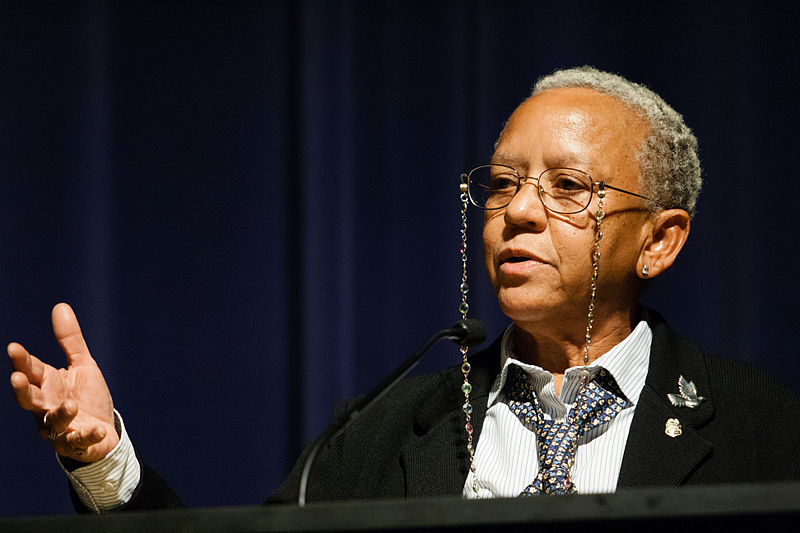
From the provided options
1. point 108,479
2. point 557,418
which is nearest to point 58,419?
point 108,479

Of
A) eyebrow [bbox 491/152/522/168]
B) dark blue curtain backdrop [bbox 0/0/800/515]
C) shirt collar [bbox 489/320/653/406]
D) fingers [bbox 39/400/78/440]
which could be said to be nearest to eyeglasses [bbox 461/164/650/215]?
eyebrow [bbox 491/152/522/168]

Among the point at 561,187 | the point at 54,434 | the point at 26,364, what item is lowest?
the point at 54,434

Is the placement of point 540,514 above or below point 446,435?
above

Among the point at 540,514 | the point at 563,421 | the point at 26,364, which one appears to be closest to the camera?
the point at 540,514

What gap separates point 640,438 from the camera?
143 cm

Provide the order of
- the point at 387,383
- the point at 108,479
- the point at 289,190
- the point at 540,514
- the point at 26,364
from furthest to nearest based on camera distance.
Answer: the point at 289,190
the point at 108,479
the point at 26,364
the point at 387,383
the point at 540,514

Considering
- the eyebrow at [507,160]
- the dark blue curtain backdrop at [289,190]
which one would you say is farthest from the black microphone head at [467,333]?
the dark blue curtain backdrop at [289,190]

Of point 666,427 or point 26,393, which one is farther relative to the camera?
point 666,427

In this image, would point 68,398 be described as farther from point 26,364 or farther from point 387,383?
point 387,383

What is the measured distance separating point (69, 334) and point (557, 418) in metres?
0.81

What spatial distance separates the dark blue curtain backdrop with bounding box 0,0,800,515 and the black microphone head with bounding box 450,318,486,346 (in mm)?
967

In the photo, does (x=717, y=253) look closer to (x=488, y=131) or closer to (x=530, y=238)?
(x=488, y=131)

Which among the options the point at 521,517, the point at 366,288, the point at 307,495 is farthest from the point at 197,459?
the point at 521,517

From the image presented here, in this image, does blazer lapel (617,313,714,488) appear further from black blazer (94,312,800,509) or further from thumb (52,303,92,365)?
thumb (52,303,92,365)
